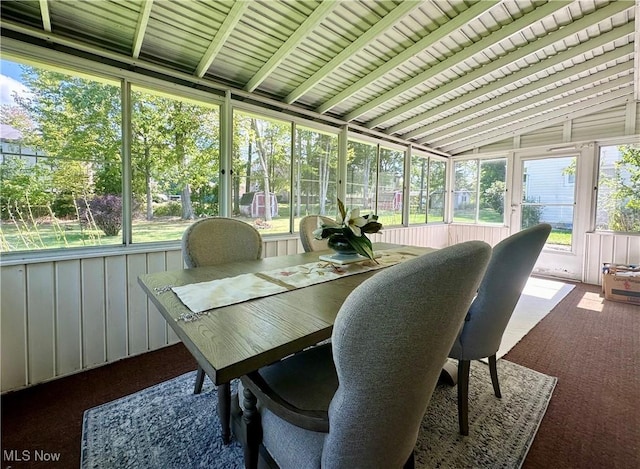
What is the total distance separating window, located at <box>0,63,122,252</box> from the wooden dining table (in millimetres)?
1112

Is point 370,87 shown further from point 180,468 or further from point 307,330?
point 180,468

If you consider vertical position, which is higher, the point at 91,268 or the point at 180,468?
the point at 91,268

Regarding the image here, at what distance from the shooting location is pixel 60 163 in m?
1.98

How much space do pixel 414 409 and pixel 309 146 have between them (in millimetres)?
3214

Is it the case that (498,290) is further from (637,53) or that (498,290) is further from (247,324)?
(637,53)

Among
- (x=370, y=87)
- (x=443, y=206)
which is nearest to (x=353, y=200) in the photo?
(x=370, y=87)

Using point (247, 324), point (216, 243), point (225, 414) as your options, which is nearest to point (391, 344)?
point (247, 324)

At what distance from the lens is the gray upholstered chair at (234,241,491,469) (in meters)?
0.59

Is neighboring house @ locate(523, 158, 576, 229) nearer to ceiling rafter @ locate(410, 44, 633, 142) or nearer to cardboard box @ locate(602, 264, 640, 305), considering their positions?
cardboard box @ locate(602, 264, 640, 305)

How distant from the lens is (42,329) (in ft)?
6.31

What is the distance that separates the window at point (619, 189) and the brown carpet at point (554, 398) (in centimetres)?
225

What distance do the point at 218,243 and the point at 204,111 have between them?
1441mm

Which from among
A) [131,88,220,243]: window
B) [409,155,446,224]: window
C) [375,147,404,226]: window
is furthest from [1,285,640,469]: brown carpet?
[409,155,446,224]: window

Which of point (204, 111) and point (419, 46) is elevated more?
point (419, 46)
